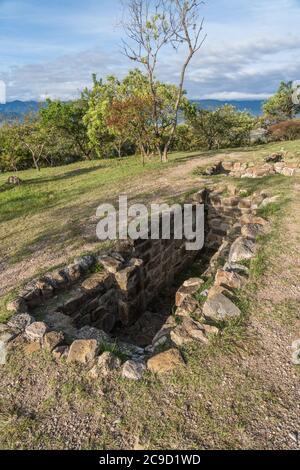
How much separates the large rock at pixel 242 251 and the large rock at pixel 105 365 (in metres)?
3.14

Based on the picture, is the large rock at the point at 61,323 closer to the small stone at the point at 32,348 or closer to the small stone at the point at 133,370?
the small stone at the point at 32,348

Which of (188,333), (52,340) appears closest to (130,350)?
(188,333)

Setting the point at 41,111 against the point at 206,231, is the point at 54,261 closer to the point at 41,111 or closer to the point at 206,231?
the point at 206,231

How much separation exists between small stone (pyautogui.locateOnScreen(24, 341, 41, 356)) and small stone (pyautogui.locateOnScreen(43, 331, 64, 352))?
0.09 m

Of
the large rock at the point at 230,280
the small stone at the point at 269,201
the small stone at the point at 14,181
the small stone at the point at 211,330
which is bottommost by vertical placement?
the small stone at the point at 211,330

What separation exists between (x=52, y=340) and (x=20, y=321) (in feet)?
2.57

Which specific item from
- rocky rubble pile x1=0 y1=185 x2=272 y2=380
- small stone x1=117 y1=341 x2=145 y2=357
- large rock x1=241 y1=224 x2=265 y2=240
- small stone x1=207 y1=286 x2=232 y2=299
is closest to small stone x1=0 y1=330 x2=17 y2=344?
rocky rubble pile x1=0 y1=185 x2=272 y2=380

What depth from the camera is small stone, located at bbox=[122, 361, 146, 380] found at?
4.03 meters

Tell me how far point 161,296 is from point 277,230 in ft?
10.3

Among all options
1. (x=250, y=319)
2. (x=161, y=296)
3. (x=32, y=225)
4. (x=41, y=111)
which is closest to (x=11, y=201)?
(x=32, y=225)

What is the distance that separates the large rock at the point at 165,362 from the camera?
4.10 meters

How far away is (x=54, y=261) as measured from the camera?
7133 millimetres

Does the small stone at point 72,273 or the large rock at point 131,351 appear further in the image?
the small stone at point 72,273

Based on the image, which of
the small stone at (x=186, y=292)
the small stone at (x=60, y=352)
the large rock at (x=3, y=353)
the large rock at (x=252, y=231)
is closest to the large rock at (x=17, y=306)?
the large rock at (x=3, y=353)
